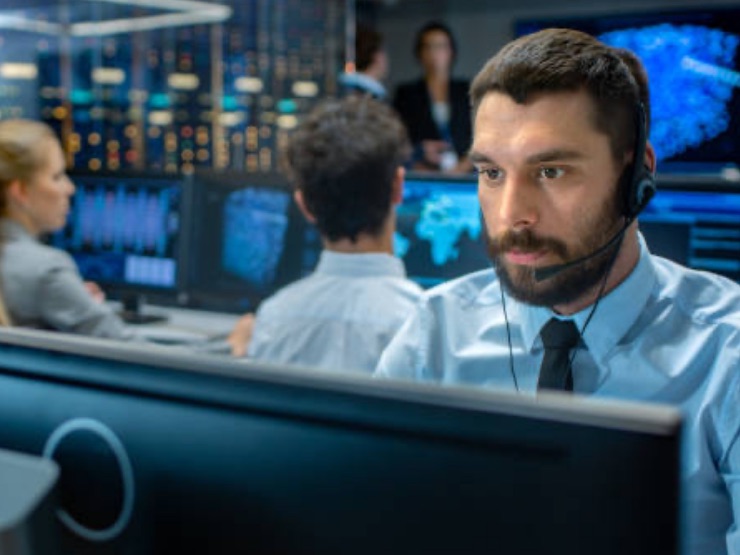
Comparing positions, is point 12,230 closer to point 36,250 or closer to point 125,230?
point 36,250

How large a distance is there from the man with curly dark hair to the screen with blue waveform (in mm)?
911

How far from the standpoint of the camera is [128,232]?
2.97m

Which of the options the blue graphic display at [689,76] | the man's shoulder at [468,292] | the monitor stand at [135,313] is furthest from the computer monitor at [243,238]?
the man's shoulder at [468,292]

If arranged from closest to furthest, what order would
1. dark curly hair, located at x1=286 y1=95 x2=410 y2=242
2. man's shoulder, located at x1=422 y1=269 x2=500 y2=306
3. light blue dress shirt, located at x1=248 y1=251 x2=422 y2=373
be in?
1. man's shoulder, located at x1=422 y1=269 x2=500 y2=306
2. light blue dress shirt, located at x1=248 y1=251 x2=422 y2=373
3. dark curly hair, located at x1=286 y1=95 x2=410 y2=242

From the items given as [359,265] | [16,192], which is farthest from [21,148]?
[359,265]

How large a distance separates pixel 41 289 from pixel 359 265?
0.97 meters

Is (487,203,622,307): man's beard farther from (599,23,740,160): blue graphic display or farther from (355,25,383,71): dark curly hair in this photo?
(355,25,383,71): dark curly hair

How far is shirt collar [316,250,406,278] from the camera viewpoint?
196cm

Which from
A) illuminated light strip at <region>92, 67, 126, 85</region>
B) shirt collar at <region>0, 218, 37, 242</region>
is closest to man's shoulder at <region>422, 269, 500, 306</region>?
shirt collar at <region>0, 218, 37, 242</region>

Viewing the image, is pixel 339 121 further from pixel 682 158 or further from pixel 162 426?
pixel 162 426

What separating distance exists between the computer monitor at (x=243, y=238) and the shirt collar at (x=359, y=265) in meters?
0.70

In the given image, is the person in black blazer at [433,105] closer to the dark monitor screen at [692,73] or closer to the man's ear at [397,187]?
the dark monitor screen at [692,73]

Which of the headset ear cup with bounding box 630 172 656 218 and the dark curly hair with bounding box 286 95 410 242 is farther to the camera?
the dark curly hair with bounding box 286 95 410 242

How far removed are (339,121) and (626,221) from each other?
1007 mm
